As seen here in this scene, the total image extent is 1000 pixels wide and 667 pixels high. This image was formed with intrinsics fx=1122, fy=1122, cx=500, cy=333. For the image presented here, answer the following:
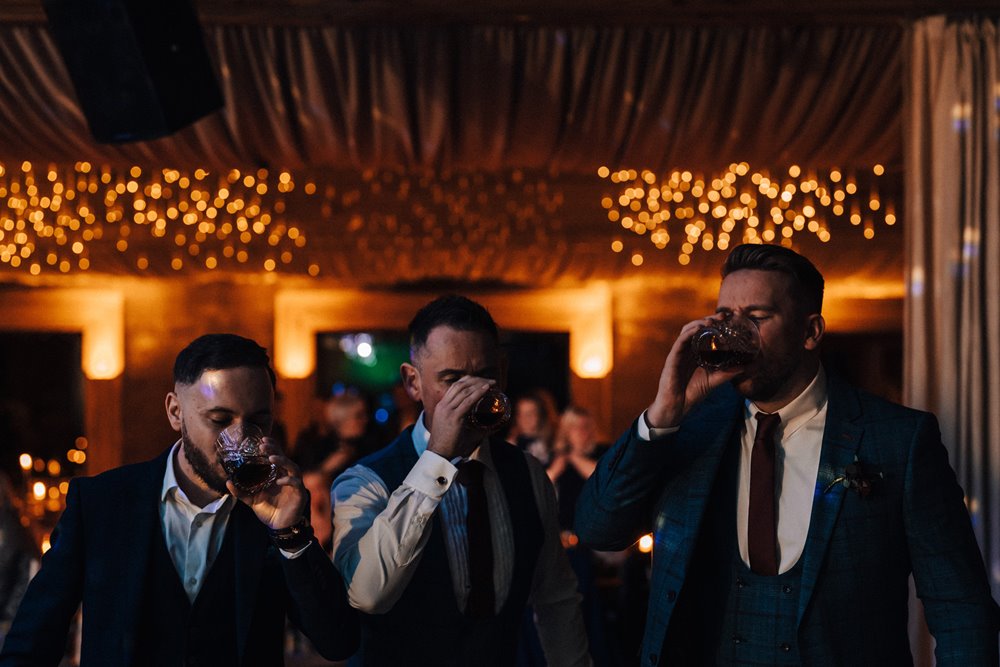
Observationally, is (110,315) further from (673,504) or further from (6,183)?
(673,504)

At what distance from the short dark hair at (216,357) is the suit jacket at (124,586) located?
0.22 metres

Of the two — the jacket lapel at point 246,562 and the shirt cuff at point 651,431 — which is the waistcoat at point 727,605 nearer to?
the shirt cuff at point 651,431

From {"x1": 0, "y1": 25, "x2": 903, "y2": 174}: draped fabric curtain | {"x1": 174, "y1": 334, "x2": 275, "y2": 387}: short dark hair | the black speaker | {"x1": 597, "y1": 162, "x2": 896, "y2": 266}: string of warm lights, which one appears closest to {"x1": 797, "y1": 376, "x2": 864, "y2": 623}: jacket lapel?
{"x1": 174, "y1": 334, "x2": 275, "y2": 387}: short dark hair

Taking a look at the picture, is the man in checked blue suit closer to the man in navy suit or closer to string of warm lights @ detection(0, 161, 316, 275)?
the man in navy suit

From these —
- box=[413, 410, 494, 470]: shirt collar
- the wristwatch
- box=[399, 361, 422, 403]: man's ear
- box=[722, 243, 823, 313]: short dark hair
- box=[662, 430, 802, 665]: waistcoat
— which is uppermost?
box=[722, 243, 823, 313]: short dark hair

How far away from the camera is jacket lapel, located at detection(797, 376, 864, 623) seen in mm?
2039

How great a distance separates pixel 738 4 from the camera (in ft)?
10.9

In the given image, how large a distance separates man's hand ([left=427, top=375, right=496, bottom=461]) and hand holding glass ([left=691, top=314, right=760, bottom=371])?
407 mm

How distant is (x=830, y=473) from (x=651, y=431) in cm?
34

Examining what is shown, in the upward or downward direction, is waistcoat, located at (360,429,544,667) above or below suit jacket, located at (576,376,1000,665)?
below

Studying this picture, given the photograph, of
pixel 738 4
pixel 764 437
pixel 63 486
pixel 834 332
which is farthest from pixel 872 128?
pixel 834 332

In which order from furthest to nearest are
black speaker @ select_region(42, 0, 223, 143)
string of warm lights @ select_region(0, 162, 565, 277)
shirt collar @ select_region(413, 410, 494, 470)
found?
1. string of warm lights @ select_region(0, 162, 565, 277)
2. black speaker @ select_region(42, 0, 223, 143)
3. shirt collar @ select_region(413, 410, 494, 470)

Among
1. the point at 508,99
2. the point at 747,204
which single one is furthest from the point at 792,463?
the point at 747,204

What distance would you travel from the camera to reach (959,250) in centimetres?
320
